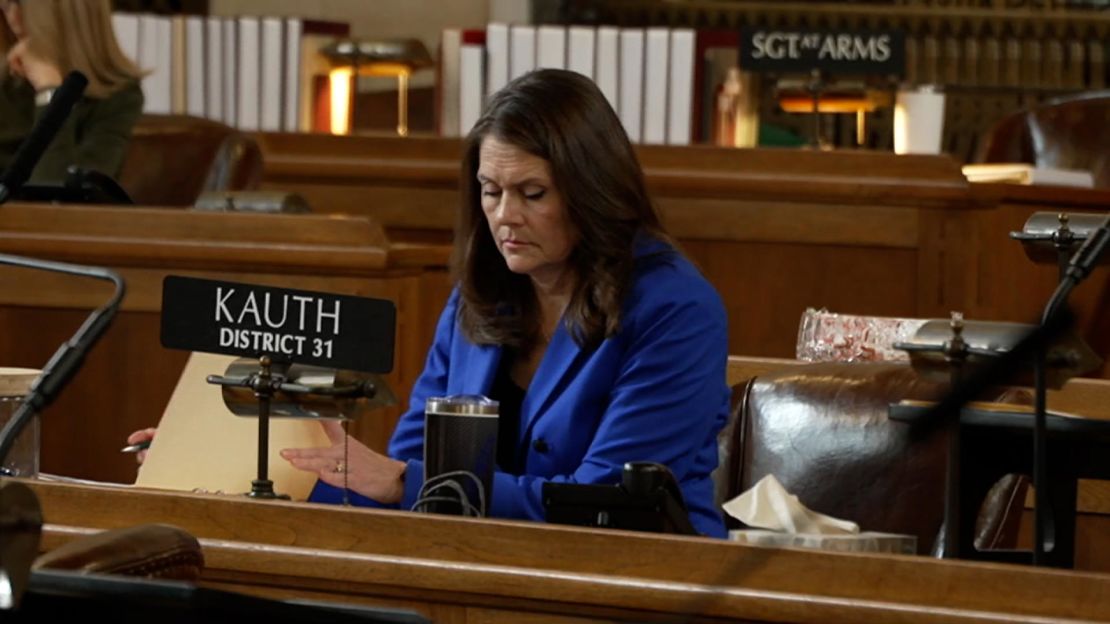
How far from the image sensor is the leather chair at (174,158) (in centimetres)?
525

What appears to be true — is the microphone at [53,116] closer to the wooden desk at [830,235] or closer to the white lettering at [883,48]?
the wooden desk at [830,235]

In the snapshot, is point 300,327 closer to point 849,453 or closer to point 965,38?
point 849,453

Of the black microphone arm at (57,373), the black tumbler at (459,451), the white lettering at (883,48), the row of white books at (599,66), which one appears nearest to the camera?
the black microphone arm at (57,373)

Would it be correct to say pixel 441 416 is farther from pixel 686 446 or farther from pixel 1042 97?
pixel 1042 97

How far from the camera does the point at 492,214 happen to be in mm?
2906

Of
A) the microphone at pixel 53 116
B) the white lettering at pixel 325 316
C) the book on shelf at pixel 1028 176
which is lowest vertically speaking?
the white lettering at pixel 325 316

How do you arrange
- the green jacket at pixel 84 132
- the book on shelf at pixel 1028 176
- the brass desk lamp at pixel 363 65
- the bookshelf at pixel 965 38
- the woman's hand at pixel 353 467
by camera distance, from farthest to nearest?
the bookshelf at pixel 965 38
the brass desk lamp at pixel 363 65
the book on shelf at pixel 1028 176
the green jacket at pixel 84 132
the woman's hand at pixel 353 467

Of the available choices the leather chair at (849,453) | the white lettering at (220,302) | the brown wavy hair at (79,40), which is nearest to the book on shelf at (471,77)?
the brown wavy hair at (79,40)

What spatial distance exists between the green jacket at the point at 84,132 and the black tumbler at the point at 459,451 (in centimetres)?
265

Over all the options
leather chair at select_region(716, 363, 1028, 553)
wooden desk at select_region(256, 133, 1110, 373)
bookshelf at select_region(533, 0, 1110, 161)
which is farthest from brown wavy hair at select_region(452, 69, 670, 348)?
bookshelf at select_region(533, 0, 1110, 161)

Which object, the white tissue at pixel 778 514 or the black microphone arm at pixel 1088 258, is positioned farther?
the white tissue at pixel 778 514

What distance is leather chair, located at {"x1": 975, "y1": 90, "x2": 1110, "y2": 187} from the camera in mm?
5656

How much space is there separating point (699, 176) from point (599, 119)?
2084mm

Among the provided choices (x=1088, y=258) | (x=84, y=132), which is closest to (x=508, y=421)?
(x=1088, y=258)
